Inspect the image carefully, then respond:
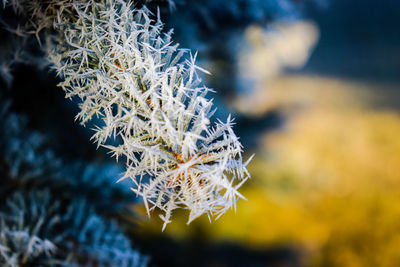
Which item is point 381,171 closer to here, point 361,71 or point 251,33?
point 361,71

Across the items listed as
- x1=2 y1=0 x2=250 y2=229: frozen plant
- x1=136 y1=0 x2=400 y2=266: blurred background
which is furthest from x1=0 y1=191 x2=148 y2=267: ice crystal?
x1=136 y1=0 x2=400 y2=266: blurred background

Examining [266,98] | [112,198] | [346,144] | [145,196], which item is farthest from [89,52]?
[346,144]

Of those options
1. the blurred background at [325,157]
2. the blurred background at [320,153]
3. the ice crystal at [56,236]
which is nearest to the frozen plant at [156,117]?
the ice crystal at [56,236]

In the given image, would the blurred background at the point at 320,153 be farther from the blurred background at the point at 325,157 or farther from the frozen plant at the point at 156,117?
the frozen plant at the point at 156,117

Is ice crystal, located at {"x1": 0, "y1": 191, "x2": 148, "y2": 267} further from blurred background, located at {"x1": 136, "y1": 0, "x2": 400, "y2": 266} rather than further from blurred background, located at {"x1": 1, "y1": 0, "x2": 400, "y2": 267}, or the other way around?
blurred background, located at {"x1": 136, "y1": 0, "x2": 400, "y2": 266}

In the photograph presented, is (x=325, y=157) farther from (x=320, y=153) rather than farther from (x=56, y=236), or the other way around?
(x=56, y=236)

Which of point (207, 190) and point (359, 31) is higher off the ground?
point (359, 31)
